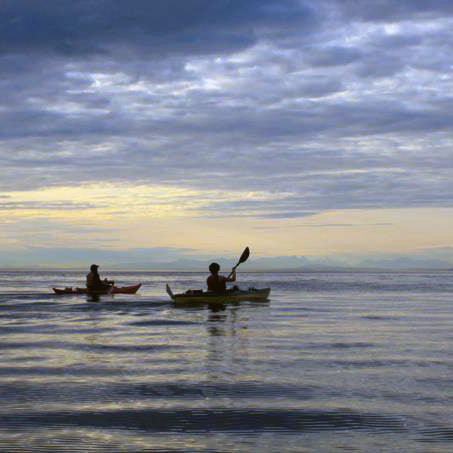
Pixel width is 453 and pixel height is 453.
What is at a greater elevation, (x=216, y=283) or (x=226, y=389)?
(x=216, y=283)

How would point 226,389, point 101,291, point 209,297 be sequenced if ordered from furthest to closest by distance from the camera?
point 101,291 < point 209,297 < point 226,389

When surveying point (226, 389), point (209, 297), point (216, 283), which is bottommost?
point (226, 389)

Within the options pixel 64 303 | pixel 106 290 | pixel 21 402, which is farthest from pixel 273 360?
pixel 106 290

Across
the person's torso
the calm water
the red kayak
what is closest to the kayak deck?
the person's torso

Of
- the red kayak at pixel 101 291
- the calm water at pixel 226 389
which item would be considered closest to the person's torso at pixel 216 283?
the calm water at pixel 226 389

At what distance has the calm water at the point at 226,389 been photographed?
Result: 25.0 feet

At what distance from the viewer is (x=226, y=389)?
10680 millimetres

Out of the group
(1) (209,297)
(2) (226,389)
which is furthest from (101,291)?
(2) (226,389)

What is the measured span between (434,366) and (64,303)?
26274mm

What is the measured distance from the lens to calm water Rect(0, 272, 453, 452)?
7.63 m

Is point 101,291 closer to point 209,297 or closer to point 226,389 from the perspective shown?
point 209,297

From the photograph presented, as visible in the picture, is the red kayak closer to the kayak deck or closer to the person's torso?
the kayak deck

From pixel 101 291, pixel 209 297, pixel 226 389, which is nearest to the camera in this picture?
pixel 226 389

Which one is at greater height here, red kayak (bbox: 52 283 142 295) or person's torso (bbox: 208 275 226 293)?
person's torso (bbox: 208 275 226 293)
